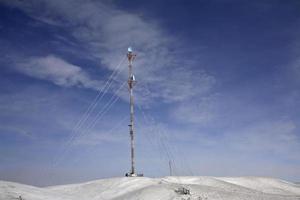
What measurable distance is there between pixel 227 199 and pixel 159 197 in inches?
207

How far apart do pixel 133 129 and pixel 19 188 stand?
50.2ft

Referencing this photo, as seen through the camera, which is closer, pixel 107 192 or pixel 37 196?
pixel 37 196

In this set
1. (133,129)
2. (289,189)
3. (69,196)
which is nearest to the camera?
(69,196)

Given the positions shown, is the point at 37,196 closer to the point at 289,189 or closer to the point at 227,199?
the point at 227,199

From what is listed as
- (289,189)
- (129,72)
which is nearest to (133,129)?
(129,72)

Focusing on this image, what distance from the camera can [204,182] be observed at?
31062 mm

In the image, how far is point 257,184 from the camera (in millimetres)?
34906

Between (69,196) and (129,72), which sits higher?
(129,72)

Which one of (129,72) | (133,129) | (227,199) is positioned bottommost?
(227,199)

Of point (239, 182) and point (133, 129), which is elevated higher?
point (133, 129)

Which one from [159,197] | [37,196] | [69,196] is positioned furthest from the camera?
[69,196]

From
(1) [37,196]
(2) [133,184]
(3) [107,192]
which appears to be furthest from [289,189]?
(1) [37,196]

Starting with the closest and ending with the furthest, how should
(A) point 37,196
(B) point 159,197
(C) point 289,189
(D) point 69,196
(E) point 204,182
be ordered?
1. (B) point 159,197
2. (A) point 37,196
3. (D) point 69,196
4. (E) point 204,182
5. (C) point 289,189

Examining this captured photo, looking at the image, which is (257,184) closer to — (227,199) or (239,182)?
(239,182)
